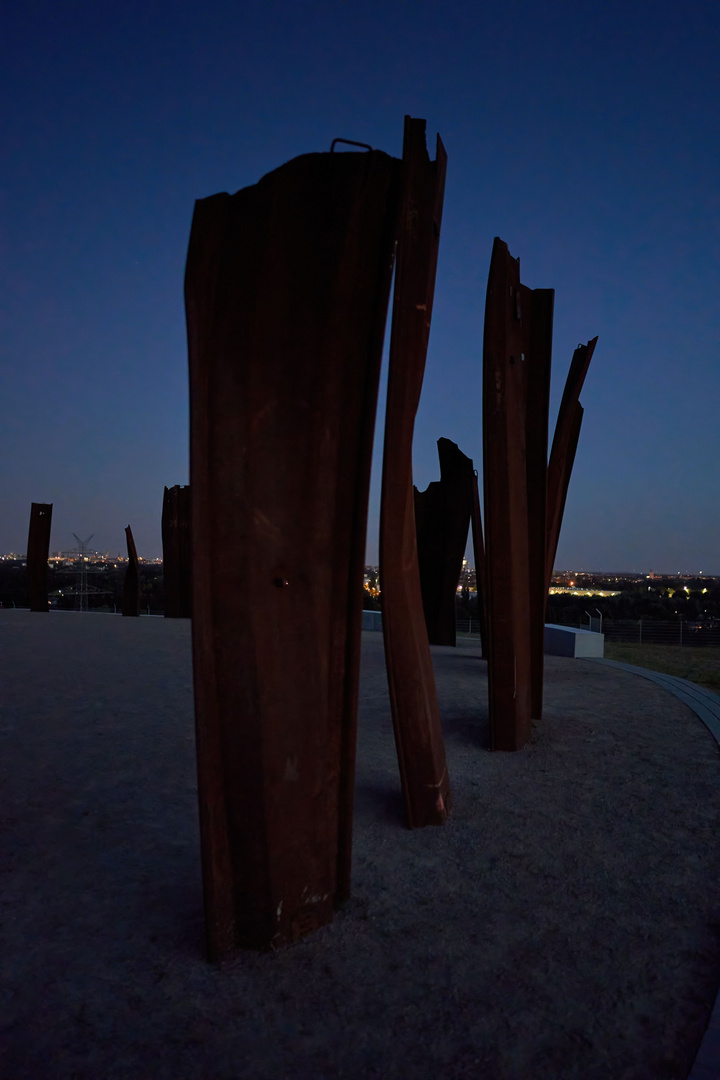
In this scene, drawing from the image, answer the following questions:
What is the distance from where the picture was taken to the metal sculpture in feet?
15.2

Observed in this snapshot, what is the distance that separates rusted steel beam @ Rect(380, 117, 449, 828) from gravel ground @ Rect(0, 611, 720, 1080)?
330 millimetres

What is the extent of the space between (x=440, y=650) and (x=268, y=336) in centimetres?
873

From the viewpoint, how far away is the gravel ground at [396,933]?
67.6 inches

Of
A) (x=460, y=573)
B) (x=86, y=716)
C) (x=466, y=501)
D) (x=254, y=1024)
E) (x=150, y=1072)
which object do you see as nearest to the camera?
(x=150, y=1072)

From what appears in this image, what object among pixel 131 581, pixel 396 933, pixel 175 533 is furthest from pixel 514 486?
pixel 131 581

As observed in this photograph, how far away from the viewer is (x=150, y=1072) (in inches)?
64.2

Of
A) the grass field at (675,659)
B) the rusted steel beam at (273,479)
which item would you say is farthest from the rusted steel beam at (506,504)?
the grass field at (675,659)

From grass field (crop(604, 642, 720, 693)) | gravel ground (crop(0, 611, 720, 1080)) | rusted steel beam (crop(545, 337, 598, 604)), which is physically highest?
rusted steel beam (crop(545, 337, 598, 604))

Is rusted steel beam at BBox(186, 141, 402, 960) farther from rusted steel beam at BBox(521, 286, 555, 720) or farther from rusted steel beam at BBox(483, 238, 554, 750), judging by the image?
rusted steel beam at BBox(521, 286, 555, 720)

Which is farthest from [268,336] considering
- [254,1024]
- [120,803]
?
[120,803]

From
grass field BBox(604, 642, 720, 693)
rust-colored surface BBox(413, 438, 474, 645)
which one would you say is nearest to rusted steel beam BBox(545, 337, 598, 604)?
rust-colored surface BBox(413, 438, 474, 645)

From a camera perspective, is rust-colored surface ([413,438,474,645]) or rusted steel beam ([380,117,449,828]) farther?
rust-colored surface ([413,438,474,645])

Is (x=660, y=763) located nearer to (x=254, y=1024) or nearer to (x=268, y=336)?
(x=254, y=1024)

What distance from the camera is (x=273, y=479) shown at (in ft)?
7.13
